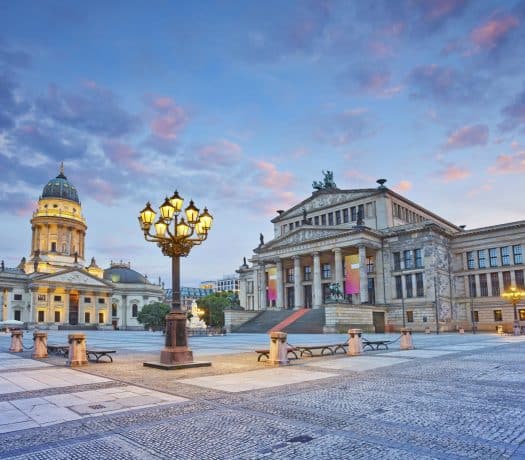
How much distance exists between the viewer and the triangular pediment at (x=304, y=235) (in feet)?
201

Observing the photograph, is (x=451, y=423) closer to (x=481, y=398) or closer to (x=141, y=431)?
(x=481, y=398)

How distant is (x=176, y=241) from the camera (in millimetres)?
17094

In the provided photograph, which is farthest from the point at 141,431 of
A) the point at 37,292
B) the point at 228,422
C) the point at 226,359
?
the point at 37,292

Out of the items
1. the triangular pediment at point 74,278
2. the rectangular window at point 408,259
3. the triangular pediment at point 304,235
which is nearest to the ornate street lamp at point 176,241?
the triangular pediment at point 304,235

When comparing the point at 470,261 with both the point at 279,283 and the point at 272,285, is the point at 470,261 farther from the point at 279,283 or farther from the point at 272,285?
the point at 272,285

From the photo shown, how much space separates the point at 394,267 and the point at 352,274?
600 centimetres

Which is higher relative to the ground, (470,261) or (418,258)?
(418,258)

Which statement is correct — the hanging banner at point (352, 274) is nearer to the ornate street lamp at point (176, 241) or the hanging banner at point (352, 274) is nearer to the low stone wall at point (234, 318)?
the low stone wall at point (234, 318)

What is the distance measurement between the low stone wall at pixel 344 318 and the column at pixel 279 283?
18.6 meters

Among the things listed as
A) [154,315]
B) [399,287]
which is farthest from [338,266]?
[154,315]

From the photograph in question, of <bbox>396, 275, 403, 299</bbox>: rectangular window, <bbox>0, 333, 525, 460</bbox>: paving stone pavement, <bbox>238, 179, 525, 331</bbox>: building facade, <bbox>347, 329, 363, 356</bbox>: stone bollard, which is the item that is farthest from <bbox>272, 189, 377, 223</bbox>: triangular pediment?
<bbox>0, 333, 525, 460</bbox>: paving stone pavement

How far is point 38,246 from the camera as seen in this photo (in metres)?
118

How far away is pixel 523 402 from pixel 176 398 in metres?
7.37

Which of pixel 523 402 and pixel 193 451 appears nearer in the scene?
pixel 193 451
